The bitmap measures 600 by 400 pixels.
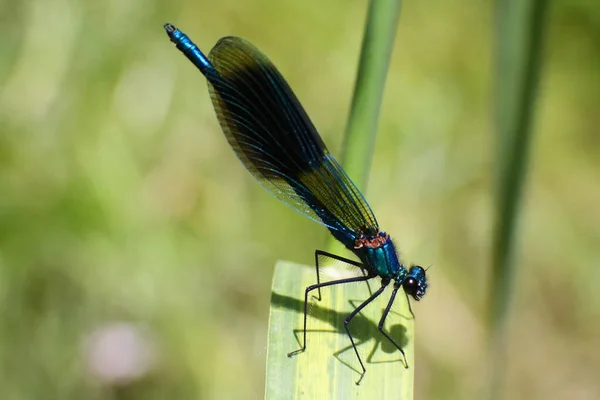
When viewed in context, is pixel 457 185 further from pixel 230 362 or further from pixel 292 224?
pixel 230 362

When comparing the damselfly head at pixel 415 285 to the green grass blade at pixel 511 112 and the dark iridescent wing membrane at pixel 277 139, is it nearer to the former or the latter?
the dark iridescent wing membrane at pixel 277 139

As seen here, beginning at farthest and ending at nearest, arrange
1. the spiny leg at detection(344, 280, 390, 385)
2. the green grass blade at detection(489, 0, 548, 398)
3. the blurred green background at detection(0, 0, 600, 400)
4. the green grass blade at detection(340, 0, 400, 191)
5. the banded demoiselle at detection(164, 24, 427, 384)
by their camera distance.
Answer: the blurred green background at detection(0, 0, 600, 400), the banded demoiselle at detection(164, 24, 427, 384), the spiny leg at detection(344, 280, 390, 385), the green grass blade at detection(489, 0, 548, 398), the green grass blade at detection(340, 0, 400, 191)

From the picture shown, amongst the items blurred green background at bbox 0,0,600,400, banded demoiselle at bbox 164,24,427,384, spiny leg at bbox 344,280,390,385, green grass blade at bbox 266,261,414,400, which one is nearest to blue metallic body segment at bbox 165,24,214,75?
banded demoiselle at bbox 164,24,427,384

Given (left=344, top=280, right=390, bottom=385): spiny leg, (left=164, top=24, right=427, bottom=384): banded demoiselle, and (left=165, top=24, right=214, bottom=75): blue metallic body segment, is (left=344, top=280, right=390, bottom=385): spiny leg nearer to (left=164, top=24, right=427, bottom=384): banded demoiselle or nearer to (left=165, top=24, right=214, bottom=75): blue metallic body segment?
(left=164, top=24, right=427, bottom=384): banded demoiselle

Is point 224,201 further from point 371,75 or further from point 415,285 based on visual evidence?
point 371,75

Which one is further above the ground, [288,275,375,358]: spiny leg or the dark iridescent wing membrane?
the dark iridescent wing membrane
